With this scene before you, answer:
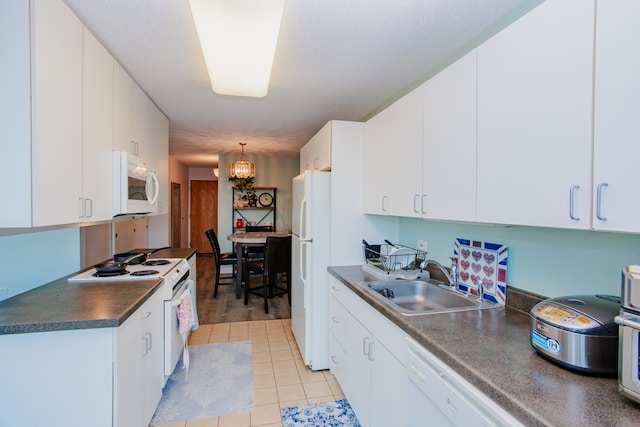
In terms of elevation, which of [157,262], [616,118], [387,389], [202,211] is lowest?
[387,389]

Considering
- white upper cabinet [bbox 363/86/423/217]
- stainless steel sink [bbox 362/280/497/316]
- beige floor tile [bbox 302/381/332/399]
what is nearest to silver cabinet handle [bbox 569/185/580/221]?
white upper cabinet [bbox 363/86/423/217]

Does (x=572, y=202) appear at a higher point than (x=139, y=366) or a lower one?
higher

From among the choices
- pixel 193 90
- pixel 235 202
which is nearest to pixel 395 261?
pixel 193 90

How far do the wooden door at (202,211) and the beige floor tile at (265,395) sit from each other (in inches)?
265

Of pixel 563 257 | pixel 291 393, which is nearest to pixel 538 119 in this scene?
pixel 563 257

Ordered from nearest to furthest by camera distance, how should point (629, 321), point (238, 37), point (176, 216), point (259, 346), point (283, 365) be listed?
point (629, 321) < point (238, 37) < point (283, 365) < point (259, 346) < point (176, 216)

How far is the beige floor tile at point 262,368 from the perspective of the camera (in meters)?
2.62

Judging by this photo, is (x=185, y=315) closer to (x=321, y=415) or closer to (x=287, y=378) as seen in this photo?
(x=287, y=378)

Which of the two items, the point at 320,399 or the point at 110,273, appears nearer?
the point at 110,273

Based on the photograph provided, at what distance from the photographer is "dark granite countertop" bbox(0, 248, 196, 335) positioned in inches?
51.2

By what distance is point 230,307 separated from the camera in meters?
4.24

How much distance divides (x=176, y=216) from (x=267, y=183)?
110 inches

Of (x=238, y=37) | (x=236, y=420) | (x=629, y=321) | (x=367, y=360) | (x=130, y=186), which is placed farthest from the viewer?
(x=130, y=186)

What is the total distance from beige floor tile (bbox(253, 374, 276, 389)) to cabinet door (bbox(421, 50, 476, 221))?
179 centimetres
